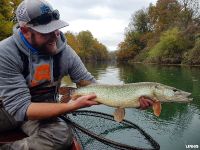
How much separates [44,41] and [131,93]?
113cm

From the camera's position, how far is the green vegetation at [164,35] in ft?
152

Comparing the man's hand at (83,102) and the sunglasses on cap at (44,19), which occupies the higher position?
the sunglasses on cap at (44,19)

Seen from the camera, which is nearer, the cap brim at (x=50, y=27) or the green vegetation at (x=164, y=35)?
the cap brim at (x=50, y=27)

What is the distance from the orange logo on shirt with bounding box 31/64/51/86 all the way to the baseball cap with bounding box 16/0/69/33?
47 cm

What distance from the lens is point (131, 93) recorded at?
391 cm

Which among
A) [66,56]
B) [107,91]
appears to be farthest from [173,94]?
[66,56]

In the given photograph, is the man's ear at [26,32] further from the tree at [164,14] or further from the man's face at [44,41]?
the tree at [164,14]

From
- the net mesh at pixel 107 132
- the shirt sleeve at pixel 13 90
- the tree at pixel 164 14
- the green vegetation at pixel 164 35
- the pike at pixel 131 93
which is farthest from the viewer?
the tree at pixel 164 14

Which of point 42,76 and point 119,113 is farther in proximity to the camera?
point 119,113

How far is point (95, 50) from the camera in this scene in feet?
327

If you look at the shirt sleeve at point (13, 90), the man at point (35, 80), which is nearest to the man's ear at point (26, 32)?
the man at point (35, 80)

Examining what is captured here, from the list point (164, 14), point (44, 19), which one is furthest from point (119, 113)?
point (164, 14)

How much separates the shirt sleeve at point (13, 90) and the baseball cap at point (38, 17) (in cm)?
42

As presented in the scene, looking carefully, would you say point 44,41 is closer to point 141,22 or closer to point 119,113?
point 119,113
